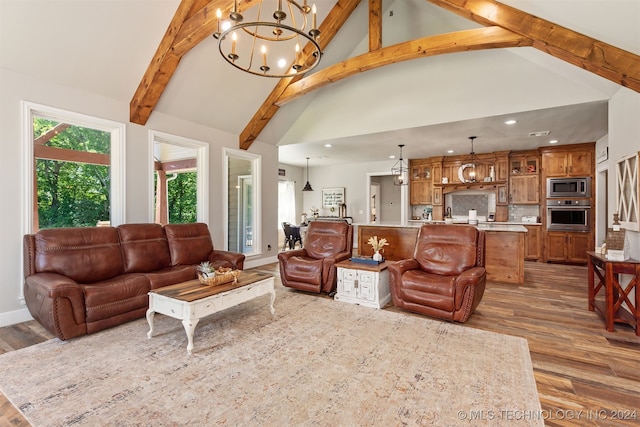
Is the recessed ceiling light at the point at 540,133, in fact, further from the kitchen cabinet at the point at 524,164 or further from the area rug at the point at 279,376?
the area rug at the point at 279,376

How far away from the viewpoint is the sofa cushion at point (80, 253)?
308 cm

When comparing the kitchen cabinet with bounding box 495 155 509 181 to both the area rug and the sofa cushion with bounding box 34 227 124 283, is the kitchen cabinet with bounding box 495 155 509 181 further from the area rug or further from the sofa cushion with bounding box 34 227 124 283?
the sofa cushion with bounding box 34 227 124 283

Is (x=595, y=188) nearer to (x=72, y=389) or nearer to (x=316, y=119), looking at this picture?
(x=316, y=119)

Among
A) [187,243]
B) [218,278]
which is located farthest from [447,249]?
[187,243]

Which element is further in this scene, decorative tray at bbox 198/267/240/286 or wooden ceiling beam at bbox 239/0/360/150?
wooden ceiling beam at bbox 239/0/360/150

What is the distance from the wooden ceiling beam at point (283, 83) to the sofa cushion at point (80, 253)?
316cm

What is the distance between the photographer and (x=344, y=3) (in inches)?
180

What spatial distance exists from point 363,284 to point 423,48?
3142mm

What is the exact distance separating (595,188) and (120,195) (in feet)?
29.2

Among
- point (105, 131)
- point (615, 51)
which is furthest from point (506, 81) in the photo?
point (105, 131)

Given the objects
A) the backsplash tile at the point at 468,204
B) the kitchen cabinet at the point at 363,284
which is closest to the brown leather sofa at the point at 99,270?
the kitchen cabinet at the point at 363,284

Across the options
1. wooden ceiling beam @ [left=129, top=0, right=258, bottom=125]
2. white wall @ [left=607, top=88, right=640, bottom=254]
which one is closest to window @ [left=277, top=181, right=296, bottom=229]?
wooden ceiling beam @ [left=129, top=0, right=258, bottom=125]

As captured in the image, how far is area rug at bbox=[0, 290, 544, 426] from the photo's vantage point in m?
1.80

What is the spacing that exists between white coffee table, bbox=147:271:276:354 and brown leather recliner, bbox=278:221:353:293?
44.2 inches
